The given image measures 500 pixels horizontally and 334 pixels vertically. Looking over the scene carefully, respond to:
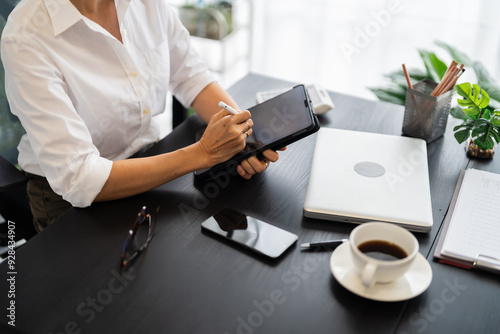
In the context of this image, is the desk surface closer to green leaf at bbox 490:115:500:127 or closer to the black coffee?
the black coffee

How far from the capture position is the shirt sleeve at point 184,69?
4.90ft

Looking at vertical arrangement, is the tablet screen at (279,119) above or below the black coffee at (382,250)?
above

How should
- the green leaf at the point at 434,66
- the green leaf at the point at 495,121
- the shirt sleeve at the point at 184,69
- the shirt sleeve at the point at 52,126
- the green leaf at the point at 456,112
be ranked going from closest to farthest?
the shirt sleeve at the point at 52,126, the green leaf at the point at 495,121, the shirt sleeve at the point at 184,69, the green leaf at the point at 456,112, the green leaf at the point at 434,66

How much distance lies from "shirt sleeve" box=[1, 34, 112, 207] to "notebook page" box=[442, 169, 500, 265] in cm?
74

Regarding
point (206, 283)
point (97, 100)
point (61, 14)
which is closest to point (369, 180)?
point (206, 283)

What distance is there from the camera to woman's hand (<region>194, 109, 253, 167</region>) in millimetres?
1125

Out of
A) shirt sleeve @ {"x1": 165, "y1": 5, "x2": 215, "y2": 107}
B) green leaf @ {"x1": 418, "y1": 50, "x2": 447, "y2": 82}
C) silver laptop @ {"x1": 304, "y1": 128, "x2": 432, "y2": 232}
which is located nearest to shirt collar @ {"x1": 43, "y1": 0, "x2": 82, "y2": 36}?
shirt sleeve @ {"x1": 165, "y1": 5, "x2": 215, "y2": 107}

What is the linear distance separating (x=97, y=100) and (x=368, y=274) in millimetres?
793

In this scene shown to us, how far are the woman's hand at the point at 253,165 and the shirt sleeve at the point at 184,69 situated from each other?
43cm

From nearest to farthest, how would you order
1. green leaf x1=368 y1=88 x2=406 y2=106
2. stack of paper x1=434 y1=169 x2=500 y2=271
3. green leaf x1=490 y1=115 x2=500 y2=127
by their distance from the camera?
1. stack of paper x1=434 y1=169 x2=500 y2=271
2. green leaf x1=490 y1=115 x2=500 y2=127
3. green leaf x1=368 y1=88 x2=406 y2=106

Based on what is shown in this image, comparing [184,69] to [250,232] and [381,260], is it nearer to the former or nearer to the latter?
[250,232]

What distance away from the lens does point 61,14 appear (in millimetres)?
1152

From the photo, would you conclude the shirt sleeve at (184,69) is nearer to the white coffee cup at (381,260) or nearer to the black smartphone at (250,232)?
the black smartphone at (250,232)

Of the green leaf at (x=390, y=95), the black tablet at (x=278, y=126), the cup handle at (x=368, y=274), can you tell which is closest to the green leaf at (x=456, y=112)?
the green leaf at (x=390, y=95)
